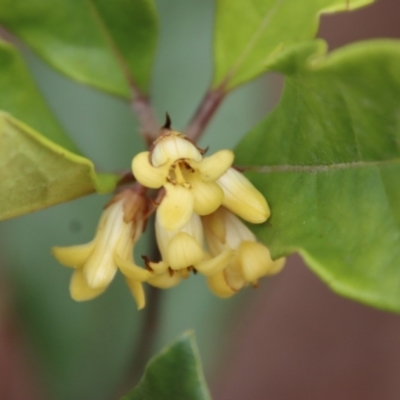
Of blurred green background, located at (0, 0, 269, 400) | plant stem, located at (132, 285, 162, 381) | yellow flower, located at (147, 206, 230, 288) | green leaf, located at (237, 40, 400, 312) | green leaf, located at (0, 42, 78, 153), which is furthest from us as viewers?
blurred green background, located at (0, 0, 269, 400)

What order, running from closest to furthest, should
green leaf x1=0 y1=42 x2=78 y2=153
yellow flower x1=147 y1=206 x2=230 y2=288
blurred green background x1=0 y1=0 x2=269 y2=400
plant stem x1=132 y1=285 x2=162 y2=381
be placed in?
yellow flower x1=147 y1=206 x2=230 y2=288 → green leaf x1=0 y1=42 x2=78 y2=153 → plant stem x1=132 y1=285 x2=162 y2=381 → blurred green background x1=0 y1=0 x2=269 y2=400

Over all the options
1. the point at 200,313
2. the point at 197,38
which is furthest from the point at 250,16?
the point at 200,313

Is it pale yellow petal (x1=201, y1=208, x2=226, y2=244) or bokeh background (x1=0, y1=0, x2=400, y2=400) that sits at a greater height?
pale yellow petal (x1=201, y1=208, x2=226, y2=244)

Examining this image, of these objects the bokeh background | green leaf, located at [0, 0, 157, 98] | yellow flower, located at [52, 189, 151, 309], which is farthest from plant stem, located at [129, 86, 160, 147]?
the bokeh background

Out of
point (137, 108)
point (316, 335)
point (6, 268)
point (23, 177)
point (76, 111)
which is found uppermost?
point (23, 177)

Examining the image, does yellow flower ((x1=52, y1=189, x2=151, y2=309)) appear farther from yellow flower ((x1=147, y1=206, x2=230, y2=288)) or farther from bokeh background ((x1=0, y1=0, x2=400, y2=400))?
bokeh background ((x1=0, y1=0, x2=400, y2=400))

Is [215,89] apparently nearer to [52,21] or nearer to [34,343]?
[52,21]

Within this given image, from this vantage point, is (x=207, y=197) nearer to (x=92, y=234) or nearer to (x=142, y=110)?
(x=142, y=110)

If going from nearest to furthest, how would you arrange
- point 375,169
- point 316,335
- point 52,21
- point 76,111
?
1. point 375,169
2. point 52,21
3. point 76,111
4. point 316,335
